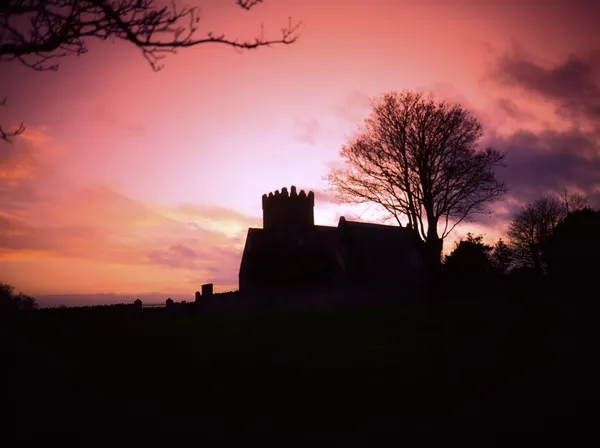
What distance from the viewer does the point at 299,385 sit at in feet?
30.9

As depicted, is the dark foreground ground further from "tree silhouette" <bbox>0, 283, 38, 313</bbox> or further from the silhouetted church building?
the silhouetted church building

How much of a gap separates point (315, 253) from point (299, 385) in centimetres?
3169

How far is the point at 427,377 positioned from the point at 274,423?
13.6 ft

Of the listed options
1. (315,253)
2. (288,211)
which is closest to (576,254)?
(315,253)

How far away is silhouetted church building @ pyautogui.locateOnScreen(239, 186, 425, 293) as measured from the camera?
132 feet

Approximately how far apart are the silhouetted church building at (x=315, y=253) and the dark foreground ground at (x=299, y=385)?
23604mm

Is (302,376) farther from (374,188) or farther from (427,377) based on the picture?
(374,188)

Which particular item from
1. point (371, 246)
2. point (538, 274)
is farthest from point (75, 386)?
point (538, 274)

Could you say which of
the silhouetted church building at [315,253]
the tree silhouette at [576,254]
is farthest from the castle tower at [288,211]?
the tree silhouette at [576,254]

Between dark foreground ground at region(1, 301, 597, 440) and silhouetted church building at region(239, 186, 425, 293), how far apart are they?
23.6m

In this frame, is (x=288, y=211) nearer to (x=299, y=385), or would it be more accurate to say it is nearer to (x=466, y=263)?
(x=466, y=263)

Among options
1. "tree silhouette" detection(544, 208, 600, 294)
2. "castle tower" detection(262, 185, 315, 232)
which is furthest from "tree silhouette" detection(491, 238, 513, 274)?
"castle tower" detection(262, 185, 315, 232)

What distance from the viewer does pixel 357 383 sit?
9586 millimetres

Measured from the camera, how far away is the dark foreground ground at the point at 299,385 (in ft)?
23.5
